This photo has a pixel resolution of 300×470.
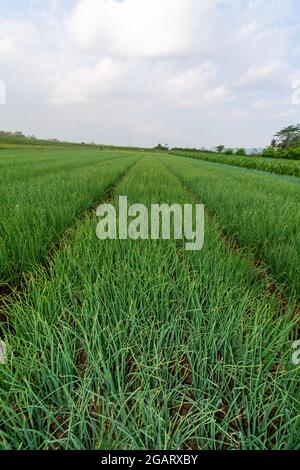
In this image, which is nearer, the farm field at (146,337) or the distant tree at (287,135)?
the farm field at (146,337)

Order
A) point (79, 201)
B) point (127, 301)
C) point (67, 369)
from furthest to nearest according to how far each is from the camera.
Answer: point (79, 201) < point (127, 301) < point (67, 369)

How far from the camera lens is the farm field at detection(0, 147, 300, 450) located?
2.40 feet

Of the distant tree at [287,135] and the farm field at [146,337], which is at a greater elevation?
the distant tree at [287,135]

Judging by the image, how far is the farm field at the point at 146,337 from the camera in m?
0.73

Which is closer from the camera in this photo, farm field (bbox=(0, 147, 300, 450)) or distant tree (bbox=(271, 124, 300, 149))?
farm field (bbox=(0, 147, 300, 450))

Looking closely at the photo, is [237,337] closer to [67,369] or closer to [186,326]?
[186,326]

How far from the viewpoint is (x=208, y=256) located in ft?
6.04

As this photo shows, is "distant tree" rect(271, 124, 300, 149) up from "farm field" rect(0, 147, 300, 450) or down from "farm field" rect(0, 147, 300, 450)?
up

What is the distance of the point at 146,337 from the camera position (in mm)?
1117

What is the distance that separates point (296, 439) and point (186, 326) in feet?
1.72

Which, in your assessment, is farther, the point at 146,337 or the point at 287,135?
the point at 287,135
